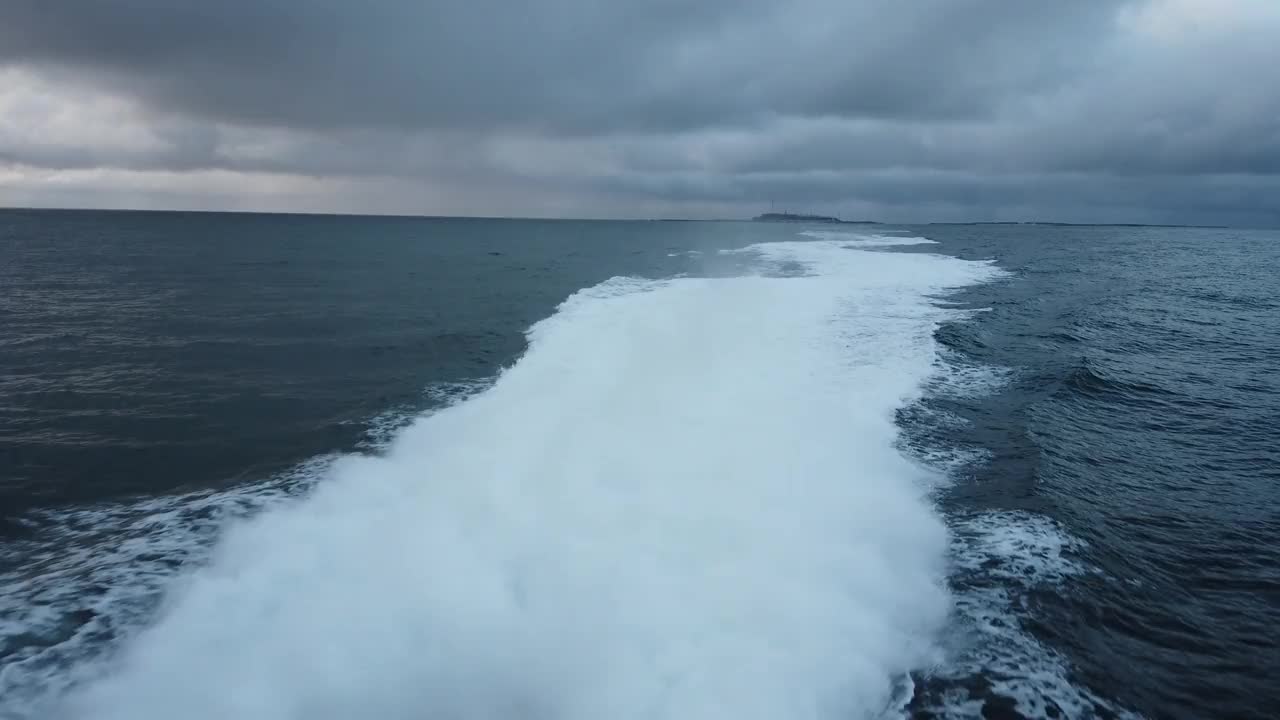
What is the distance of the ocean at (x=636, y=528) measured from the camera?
5.93 metres

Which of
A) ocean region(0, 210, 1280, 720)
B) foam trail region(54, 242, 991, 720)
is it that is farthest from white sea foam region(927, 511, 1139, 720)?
foam trail region(54, 242, 991, 720)

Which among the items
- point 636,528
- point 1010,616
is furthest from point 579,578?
point 1010,616

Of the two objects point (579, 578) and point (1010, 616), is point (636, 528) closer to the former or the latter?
point (579, 578)

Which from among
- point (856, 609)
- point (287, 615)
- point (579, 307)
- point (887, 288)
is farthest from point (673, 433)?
point (887, 288)

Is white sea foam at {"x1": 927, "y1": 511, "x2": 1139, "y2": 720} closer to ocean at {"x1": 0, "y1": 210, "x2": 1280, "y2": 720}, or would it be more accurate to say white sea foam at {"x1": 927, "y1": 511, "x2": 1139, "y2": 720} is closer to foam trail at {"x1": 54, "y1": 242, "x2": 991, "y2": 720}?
ocean at {"x1": 0, "y1": 210, "x2": 1280, "y2": 720}

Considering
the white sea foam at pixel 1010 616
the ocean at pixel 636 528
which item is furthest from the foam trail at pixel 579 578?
the white sea foam at pixel 1010 616

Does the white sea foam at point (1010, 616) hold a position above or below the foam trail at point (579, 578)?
below

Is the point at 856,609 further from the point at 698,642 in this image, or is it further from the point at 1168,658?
the point at 1168,658

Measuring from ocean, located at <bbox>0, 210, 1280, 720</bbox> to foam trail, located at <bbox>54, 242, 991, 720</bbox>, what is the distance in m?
0.04

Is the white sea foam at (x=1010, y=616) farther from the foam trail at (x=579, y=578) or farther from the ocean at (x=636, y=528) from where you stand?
the foam trail at (x=579, y=578)

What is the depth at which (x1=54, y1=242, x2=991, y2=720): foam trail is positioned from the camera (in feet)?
18.9

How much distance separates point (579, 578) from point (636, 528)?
1.25m

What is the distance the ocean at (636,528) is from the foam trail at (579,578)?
0.13ft

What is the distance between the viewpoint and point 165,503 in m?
9.32
